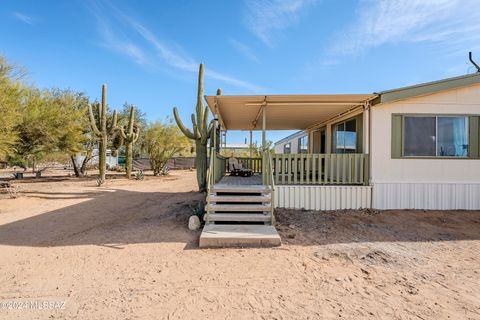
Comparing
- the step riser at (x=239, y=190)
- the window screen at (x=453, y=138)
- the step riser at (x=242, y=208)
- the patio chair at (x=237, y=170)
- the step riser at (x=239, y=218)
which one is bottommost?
the step riser at (x=239, y=218)

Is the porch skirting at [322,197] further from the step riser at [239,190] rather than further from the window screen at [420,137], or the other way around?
the window screen at [420,137]

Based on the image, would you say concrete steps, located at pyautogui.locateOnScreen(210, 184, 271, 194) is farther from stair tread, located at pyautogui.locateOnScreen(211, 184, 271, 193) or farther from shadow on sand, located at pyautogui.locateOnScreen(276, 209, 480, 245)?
shadow on sand, located at pyautogui.locateOnScreen(276, 209, 480, 245)

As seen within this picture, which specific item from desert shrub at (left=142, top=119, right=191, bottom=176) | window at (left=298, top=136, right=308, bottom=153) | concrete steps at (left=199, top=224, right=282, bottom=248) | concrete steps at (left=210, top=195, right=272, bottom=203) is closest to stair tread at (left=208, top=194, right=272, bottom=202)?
concrete steps at (left=210, top=195, right=272, bottom=203)

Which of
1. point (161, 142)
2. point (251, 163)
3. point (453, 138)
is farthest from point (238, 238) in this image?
point (161, 142)

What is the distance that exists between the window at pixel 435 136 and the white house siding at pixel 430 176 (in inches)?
8.2

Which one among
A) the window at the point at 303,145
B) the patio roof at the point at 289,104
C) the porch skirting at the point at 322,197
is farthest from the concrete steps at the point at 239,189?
the window at the point at 303,145

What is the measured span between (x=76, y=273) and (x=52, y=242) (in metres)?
2.11

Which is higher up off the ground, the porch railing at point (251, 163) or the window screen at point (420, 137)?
the window screen at point (420, 137)

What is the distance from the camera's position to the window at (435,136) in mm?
7520

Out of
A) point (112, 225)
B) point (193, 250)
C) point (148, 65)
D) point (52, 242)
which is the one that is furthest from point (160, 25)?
point (193, 250)

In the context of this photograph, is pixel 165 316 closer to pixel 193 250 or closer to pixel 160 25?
pixel 193 250

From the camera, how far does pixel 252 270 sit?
13.1ft

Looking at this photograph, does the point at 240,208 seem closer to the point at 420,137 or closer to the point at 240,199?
the point at 240,199

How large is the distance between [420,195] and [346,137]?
2885 mm
